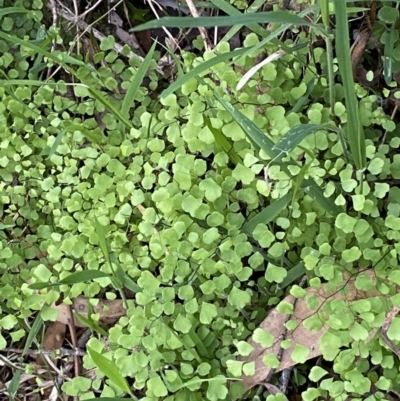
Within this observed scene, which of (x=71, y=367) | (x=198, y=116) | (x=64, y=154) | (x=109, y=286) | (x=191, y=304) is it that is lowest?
(x=71, y=367)

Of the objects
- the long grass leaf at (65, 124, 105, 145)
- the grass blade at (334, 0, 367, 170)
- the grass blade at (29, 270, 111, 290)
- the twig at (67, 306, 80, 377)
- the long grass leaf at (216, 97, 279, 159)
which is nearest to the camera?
the grass blade at (334, 0, 367, 170)

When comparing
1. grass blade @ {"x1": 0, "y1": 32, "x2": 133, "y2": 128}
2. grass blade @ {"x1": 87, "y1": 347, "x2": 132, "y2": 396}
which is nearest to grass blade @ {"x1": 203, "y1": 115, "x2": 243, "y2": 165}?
grass blade @ {"x1": 0, "y1": 32, "x2": 133, "y2": 128}

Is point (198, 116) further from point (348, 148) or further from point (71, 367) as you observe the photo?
point (71, 367)

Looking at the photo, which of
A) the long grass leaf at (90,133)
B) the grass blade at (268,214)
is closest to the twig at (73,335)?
the long grass leaf at (90,133)

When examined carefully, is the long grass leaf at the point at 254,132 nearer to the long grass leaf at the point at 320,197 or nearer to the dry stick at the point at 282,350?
the long grass leaf at the point at 320,197

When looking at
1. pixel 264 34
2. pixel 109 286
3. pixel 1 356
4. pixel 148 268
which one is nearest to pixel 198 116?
pixel 264 34

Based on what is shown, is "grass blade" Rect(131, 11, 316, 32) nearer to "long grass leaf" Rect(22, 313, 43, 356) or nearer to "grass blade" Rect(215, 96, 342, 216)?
"grass blade" Rect(215, 96, 342, 216)
